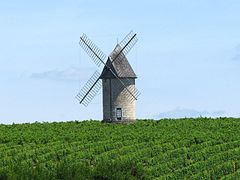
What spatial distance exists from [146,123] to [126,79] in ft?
11.9

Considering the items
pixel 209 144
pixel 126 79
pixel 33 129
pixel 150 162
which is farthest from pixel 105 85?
pixel 150 162

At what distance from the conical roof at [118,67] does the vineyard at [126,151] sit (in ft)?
13.2

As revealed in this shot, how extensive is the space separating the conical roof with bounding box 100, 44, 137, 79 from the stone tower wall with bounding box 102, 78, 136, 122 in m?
0.45

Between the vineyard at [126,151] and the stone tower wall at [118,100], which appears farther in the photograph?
the stone tower wall at [118,100]

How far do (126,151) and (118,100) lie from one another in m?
15.7

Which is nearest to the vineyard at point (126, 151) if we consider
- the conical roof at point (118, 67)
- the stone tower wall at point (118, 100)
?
the stone tower wall at point (118, 100)

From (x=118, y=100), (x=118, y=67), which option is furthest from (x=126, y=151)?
(x=118, y=67)

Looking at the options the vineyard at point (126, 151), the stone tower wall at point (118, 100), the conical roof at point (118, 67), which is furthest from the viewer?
the conical roof at point (118, 67)

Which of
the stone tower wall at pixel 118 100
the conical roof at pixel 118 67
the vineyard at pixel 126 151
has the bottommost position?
the vineyard at pixel 126 151

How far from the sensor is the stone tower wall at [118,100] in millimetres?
53419

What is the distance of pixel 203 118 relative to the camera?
59906mm

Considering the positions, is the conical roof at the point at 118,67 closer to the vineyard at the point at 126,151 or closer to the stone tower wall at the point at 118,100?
the stone tower wall at the point at 118,100

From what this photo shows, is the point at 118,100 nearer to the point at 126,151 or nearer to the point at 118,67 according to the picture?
the point at 118,67

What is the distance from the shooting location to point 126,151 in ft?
124
